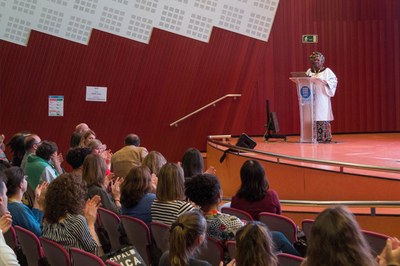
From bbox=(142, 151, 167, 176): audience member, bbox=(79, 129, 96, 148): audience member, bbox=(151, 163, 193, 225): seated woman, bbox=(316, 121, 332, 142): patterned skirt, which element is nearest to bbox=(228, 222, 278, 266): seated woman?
bbox=(151, 163, 193, 225): seated woman

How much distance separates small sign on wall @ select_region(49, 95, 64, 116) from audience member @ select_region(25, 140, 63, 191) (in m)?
4.58

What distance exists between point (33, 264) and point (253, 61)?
797 centimetres

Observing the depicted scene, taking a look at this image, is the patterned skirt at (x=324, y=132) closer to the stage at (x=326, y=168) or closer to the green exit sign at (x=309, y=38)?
the stage at (x=326, y=168)

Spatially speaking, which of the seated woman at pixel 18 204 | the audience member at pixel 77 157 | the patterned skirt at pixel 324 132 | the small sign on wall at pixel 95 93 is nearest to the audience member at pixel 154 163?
the audience member at pixel 77 157

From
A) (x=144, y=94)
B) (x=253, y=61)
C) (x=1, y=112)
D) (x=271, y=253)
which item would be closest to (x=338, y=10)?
(x=253, y=61)

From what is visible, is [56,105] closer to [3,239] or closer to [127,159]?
[127,159]

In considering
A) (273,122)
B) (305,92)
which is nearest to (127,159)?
(305,92)

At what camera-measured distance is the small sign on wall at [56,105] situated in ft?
32.3

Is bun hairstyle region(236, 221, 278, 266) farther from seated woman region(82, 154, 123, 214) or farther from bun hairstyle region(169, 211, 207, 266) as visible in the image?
seated woman region(82, 154, 123, 214)

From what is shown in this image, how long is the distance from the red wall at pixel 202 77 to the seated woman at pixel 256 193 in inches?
245

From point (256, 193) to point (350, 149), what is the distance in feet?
15.1

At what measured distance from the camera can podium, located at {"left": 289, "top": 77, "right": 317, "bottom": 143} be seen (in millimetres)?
9367

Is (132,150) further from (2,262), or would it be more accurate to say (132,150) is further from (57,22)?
(57,22)

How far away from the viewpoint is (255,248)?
2.33 meters
